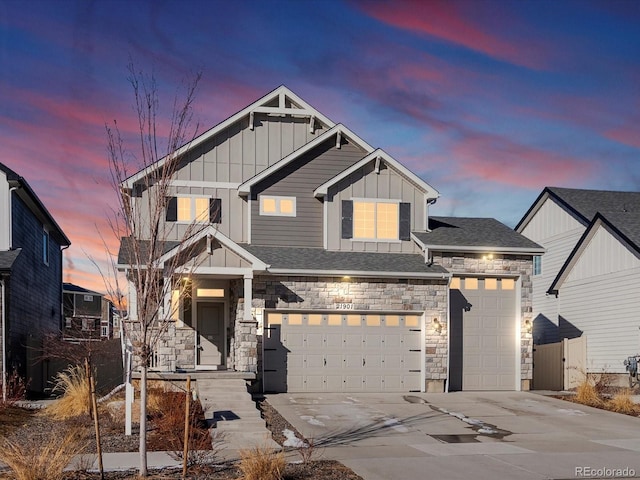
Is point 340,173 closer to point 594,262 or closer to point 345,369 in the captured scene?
point 345,369

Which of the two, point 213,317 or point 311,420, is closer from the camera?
point 311,420

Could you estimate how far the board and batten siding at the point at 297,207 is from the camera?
22828 millimetres

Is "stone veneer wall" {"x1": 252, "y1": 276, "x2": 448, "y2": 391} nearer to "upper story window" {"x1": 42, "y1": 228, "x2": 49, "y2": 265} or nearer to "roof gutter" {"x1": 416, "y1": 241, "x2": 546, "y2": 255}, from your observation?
"roof gutter" {"x1": 416, "y1": 241, "x2": 546, "y2": 255}

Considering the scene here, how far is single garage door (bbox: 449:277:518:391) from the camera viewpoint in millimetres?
22297

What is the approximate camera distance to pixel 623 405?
60.8ft

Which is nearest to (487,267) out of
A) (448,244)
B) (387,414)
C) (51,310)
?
(448,244)

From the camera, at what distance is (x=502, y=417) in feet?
57.0

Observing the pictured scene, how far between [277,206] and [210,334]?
452 centimetres

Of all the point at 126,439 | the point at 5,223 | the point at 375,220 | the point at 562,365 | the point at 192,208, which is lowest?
the point at 126,439

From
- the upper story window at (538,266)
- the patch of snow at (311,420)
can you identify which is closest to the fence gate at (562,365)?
the upper story window at (538,266)

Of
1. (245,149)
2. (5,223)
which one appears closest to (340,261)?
(245,149)

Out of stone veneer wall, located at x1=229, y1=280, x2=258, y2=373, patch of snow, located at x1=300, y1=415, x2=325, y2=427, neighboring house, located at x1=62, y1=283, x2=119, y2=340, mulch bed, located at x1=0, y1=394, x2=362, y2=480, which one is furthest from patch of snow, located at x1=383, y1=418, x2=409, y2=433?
neighboring house, located at x1=62, y1=283, x2=119, y2=340

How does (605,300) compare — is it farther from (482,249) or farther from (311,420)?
(311,420)

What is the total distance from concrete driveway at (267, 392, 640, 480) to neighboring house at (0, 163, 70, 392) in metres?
8.27
